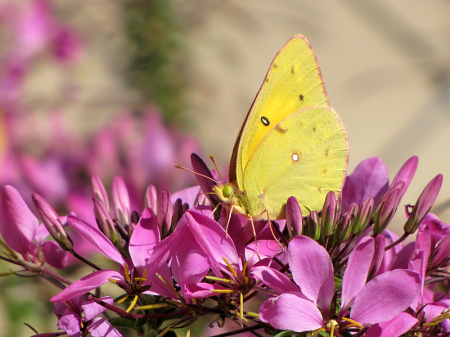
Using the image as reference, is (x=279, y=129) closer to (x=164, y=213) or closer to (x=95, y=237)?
(x=164, y=213)

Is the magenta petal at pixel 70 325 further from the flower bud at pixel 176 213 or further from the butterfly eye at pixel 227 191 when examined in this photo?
the butterfly eye at pixel 227 191

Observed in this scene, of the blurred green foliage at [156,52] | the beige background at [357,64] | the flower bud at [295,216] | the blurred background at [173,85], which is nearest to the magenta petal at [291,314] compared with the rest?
the flower bud at [295,216]

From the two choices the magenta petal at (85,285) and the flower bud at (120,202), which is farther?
the flower bud at (120,202)

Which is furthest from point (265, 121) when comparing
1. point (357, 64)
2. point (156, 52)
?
point (357, 64)

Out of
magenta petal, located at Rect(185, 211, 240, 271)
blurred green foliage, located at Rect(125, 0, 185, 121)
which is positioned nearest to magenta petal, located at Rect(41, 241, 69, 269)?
magenta petal, located at Rect(185, 211, 240, 271)

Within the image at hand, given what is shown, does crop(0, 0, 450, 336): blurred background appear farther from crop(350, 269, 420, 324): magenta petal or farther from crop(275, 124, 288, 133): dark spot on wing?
crop(350, 269, 420, 324): magenta petal

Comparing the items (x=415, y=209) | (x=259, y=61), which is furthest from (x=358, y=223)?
(x=259, y=61)
